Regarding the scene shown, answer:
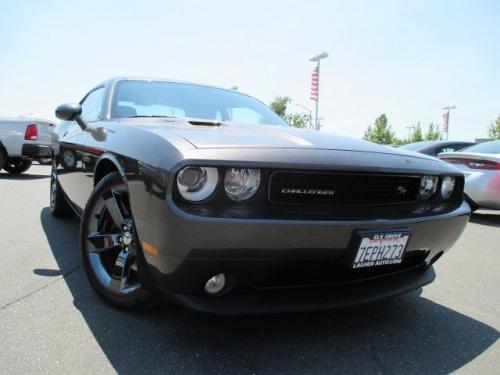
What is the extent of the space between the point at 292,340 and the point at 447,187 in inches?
46.2

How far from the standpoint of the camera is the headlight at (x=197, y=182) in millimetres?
1668

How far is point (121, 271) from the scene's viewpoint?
7.31 ft

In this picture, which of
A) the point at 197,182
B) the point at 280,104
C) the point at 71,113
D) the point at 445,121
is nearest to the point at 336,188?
the point at 197,182

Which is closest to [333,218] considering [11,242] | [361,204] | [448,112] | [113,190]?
[361,204]

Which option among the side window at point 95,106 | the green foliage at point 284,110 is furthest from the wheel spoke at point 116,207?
the green foliage at point 284,110

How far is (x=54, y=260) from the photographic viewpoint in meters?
3.13

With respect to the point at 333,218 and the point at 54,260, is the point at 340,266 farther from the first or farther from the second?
the point at 54,260

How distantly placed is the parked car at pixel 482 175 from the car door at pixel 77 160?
4.53 metres

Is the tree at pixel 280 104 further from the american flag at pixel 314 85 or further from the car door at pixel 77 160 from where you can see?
the car door at pixel 77 160

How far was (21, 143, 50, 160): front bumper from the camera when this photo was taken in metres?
8.81

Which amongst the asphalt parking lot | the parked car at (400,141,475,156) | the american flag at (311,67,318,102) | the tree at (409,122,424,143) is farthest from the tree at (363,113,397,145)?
the asphalt parking lot

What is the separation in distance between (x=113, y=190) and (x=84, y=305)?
0.64 metres

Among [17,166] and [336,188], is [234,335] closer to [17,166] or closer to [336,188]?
[336,188]

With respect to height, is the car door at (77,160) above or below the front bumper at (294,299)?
above
